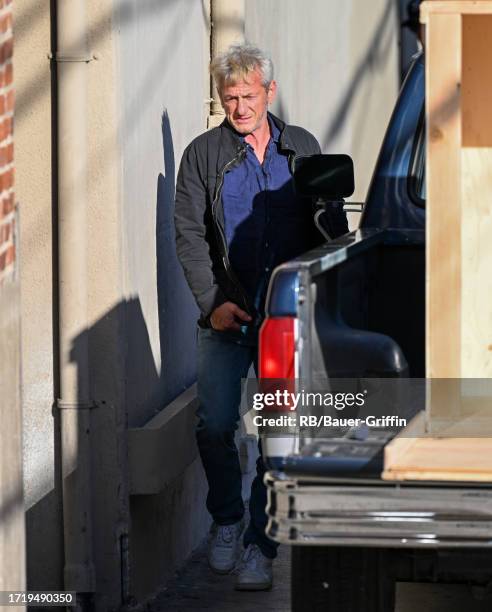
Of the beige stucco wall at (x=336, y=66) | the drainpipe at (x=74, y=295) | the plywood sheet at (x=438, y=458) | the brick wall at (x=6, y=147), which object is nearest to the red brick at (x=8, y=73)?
the brick wall at (x=6, y=147)

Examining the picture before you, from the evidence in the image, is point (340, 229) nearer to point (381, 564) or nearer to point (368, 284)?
point (368, 284)

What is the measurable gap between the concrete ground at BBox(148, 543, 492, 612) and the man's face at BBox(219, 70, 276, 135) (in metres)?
1.89

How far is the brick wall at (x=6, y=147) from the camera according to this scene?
4.51 m

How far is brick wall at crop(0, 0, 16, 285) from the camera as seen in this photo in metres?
4.51

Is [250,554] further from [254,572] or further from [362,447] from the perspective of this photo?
[362,447]

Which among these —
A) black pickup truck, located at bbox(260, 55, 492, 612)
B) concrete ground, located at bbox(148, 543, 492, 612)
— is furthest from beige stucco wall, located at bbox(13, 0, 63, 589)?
black pickup truck, located at bbox(260, 55, 492, 612)

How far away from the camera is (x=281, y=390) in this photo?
4492 mm

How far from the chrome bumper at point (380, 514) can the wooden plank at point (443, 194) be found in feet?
1.81

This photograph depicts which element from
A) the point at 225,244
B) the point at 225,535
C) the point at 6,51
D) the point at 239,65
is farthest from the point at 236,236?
the point at 6,51

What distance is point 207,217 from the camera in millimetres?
6254

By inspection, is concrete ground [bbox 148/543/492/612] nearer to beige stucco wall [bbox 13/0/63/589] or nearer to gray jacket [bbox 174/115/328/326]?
beige stucco wall [bbox 13/0/63/589]

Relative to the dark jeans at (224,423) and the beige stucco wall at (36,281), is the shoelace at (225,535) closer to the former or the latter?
the dark jeans at (224,423)

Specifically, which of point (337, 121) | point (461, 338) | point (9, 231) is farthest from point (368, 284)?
point (337, 121)

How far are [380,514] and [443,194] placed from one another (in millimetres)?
989
